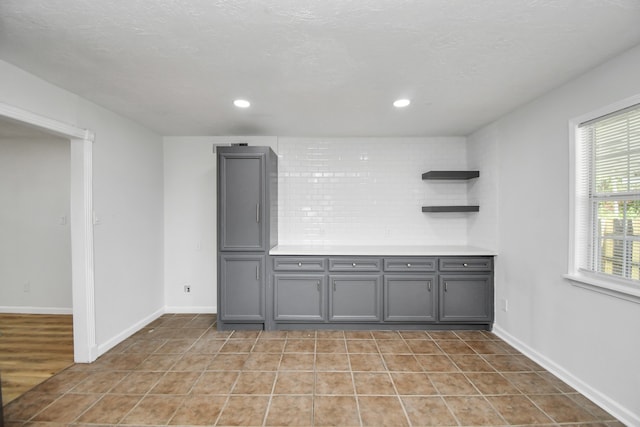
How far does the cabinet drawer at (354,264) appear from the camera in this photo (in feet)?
10.8

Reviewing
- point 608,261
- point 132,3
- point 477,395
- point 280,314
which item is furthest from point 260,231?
point 608,261

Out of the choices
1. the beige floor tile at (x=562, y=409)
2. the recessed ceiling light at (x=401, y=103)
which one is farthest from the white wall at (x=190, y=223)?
Answer: the beige floor tile at (x=562, y=409)

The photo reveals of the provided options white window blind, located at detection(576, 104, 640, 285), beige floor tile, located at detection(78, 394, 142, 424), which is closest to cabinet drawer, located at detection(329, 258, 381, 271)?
white window blind, located at detection(576, 104, 640, 285)

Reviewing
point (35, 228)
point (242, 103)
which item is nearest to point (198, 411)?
point (242, 103)

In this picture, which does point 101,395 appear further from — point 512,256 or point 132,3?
point 512,256

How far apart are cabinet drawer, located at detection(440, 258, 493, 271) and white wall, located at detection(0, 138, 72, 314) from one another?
521 cm

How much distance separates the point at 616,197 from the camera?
197 centimetres

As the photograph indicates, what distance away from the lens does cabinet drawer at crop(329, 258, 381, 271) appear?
3293 millimetres

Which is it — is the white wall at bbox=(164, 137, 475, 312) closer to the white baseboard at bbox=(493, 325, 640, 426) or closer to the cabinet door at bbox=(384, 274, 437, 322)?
the cabinet door at bbox=(384, 274, 437, 322)

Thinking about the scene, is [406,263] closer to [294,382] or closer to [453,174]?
[453,174]

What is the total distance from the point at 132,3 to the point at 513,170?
138 inches

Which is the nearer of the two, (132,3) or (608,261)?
(132,3)

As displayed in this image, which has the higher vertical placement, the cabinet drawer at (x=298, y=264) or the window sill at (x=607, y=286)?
the window sill at (x=607, y=286)

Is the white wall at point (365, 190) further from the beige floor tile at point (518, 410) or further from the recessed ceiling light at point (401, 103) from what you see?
the beige floor tile at point (518, 410)
